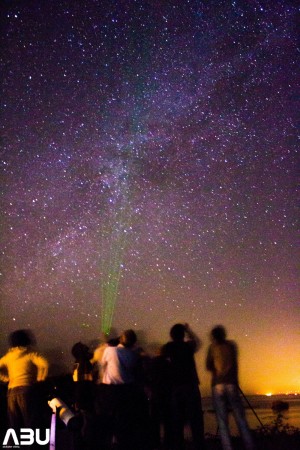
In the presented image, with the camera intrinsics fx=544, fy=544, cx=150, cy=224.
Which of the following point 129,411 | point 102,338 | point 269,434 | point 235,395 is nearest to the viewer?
point 129,411

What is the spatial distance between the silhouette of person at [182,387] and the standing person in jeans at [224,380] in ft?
0.92

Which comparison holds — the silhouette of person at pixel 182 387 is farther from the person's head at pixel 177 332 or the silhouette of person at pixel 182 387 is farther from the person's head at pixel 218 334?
the person's head at pixel 218 334

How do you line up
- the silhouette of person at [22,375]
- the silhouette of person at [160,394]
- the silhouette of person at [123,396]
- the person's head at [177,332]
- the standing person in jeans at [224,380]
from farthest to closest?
1. the silhouette of person at [160,394]
2. the person's head at [177,332]
3. the standing person in jeans at [224,380]
4. the silhouette of person at [22,375]
5. the silhouette of person at [123,396]

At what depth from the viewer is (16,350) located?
6.78 m

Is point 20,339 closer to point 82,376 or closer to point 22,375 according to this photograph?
point 22,375

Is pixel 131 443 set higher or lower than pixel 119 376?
lower

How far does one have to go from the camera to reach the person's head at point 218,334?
24.4 ft

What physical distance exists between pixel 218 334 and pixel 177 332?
1.84 feet

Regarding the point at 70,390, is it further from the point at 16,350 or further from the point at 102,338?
the point at 16,350

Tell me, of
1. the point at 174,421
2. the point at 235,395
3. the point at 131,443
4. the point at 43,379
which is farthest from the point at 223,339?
the point at 43,379

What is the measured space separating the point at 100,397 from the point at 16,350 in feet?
3.93

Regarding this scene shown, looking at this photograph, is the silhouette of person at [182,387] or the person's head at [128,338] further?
the silhouette of person at [182,387]

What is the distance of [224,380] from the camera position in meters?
7.37

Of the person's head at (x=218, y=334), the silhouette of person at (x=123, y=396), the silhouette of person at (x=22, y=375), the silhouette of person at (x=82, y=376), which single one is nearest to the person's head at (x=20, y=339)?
the silhouette of person at (x=22, y=375)
